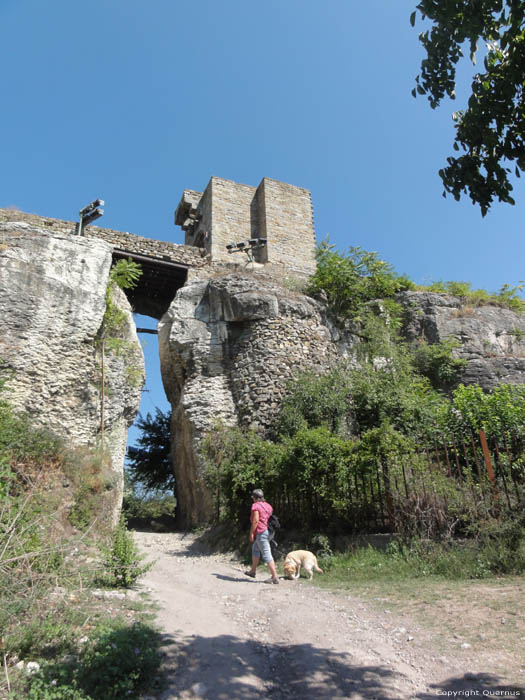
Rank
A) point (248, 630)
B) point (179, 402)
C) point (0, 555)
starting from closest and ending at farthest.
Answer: point (0, 555) → point (248, 630) → point (179, 402)

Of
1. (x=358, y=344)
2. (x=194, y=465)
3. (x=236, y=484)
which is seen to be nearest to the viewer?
(x=236, y=484)

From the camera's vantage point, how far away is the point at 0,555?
4.03 meters

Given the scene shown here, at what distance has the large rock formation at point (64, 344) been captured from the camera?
31.5 ft

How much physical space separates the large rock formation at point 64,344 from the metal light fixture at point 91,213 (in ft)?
8.86

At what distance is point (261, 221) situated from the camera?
1964 centimetres

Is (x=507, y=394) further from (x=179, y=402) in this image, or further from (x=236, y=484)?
(x=179, y=402)

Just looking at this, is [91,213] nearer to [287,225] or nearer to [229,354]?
[229,354]

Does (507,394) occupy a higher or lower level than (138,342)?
lower

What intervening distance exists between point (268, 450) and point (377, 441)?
2.35m

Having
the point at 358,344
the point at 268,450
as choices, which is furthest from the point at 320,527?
the point at 358,344

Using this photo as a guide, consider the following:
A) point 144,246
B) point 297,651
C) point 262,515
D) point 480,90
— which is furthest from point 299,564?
point 144,246

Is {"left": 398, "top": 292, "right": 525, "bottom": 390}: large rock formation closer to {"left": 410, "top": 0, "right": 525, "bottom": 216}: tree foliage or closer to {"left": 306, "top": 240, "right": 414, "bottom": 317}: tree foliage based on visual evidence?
{"left": 306, "top": 240, "right": 414, "bottom": 317}: tree foliage

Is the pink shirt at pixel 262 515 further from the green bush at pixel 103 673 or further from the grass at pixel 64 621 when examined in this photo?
the green bush at pixel 103 673

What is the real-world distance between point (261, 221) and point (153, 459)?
10573 mm
